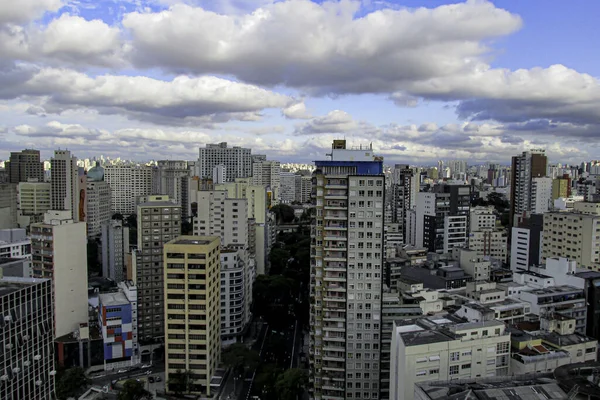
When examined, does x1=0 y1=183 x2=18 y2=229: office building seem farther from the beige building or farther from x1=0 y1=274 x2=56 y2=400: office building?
the beige building

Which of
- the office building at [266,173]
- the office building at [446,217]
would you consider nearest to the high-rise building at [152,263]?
the office building at [446,217]

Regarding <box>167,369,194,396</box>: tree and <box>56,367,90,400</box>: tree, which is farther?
<box>167,369,194,396</box>: tree

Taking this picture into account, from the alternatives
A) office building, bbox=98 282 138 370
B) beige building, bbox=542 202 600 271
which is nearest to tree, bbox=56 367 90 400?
office building, bbox=98 282 138 370

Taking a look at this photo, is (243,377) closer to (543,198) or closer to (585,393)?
(585,393)

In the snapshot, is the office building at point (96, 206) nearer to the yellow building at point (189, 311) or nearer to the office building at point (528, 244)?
the yellow building at point (189, 311)

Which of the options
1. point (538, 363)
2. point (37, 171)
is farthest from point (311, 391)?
point (37, 171)

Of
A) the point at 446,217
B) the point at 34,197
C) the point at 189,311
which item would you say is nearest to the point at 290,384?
the point at 189,311
